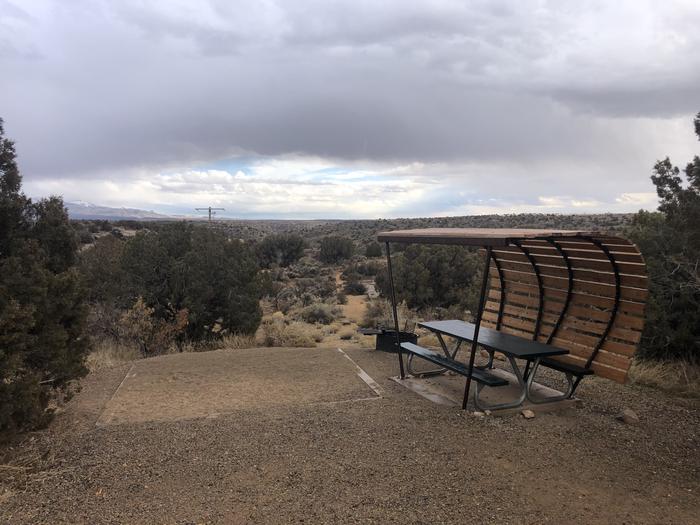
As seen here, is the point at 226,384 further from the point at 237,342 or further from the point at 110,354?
the point at 237,342

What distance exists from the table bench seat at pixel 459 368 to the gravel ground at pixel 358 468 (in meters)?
0.43

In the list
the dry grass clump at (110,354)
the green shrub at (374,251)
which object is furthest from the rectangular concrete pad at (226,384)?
the green shrub at (374,251)

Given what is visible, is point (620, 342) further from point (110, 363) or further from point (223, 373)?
point (110, 363)

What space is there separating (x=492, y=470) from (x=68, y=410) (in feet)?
15.8

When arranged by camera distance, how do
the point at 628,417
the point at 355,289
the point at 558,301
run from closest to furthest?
the point at 628,417
the point at 558,301
the point at 355,289

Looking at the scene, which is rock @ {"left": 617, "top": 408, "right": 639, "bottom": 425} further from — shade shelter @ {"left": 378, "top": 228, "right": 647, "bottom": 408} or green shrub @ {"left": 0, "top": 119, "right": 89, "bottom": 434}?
green shrub @ {"left": 0, "top": 119, "right": 89, "bottom": 434}

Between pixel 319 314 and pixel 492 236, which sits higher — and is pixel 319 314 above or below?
below

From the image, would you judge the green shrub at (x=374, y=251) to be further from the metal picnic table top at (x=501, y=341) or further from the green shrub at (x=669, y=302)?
the metal picnic table top at (x=501, y=341)

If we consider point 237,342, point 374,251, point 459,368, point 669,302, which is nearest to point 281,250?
point 374,251

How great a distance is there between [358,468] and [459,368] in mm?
2394

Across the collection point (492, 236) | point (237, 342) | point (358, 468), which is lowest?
point (237, 342)

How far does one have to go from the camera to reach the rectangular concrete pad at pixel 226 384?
6495 millimetres

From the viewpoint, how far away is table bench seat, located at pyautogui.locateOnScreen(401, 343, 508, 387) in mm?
6118

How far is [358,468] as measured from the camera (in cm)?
479
